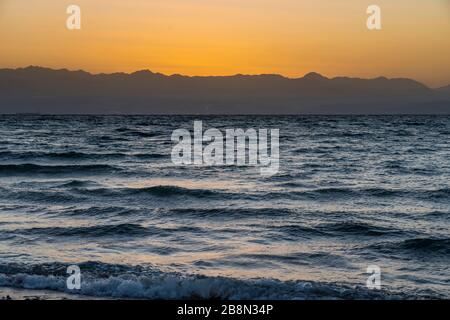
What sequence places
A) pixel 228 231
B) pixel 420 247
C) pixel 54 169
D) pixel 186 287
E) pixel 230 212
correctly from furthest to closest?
pixel 54 169 → pixel 230 212 → pixel 228 231 → pixel 420 247 → pixel 186 287

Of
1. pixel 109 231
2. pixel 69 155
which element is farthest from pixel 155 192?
pixel 69 155

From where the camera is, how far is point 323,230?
14.5 m

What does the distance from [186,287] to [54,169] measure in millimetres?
21695

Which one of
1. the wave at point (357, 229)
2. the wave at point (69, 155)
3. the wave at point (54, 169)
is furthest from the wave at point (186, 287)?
the wave at point (69, 155)

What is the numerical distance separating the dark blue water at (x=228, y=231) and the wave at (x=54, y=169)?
0.74 ft

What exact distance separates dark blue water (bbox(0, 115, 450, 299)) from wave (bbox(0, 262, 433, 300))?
0.03m

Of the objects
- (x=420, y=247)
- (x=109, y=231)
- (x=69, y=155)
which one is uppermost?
(x=69, y=155)

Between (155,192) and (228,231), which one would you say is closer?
(228,231)

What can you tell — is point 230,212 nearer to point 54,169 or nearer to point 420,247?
point 420,247

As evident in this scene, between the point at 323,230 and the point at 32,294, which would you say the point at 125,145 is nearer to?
the point at 323,230

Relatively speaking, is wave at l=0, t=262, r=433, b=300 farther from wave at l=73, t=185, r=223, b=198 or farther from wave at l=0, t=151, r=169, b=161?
wave at l=0, t=151, r=169, b=161

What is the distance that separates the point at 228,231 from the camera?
1438 centimetres

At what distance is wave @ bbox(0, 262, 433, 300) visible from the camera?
30.6 ft
